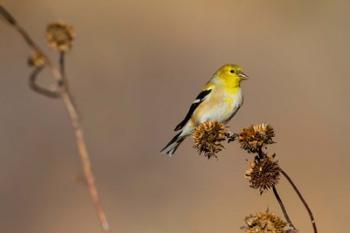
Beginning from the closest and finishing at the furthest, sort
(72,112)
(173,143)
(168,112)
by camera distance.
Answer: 1. (72,112)
2. (173,143)
3. (168,112)

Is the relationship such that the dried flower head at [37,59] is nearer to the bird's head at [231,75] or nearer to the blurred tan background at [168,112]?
the bird's head at [231,75]

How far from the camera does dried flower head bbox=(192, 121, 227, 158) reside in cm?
282

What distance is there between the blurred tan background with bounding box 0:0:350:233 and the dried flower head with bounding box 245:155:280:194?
18.2ft

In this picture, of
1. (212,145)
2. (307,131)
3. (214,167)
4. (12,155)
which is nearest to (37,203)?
(12,155)

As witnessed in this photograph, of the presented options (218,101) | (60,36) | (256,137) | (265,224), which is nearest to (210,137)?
(256,137)

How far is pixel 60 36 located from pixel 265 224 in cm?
69

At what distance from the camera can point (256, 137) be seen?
2318 mm

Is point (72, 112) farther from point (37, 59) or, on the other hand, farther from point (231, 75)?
point (231, 75)

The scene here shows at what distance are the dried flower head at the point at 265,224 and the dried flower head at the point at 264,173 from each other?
11.1 inches

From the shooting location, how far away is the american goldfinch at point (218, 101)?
5.45m

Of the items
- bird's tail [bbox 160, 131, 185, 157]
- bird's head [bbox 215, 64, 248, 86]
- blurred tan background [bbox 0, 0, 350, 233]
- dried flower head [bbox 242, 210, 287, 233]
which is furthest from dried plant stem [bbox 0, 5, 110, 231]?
blurred tan background [bbox 0, 0, 350, 233]

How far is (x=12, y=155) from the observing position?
1120 cm

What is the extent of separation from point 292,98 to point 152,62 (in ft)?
8.71

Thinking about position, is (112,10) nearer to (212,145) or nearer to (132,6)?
(132,6)
